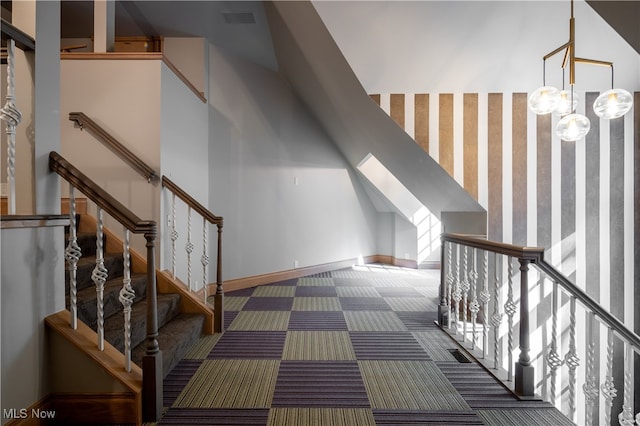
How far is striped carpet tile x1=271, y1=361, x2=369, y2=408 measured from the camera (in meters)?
2.06

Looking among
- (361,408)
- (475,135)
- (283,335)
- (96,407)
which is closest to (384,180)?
(475,135)

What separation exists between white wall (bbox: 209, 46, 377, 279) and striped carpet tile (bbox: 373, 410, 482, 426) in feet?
11.0

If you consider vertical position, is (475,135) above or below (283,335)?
above

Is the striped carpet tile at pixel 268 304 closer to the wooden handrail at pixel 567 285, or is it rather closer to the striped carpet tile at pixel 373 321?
the striped carpet tile at pixel 373 321

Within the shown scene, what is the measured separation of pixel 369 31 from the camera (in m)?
3.46

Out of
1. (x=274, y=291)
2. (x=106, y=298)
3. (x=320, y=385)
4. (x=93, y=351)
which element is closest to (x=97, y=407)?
(x=93, y=351)

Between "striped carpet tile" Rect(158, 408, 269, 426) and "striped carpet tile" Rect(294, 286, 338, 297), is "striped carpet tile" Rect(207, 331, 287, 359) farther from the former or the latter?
"striped carpet tile" Rect(294, 286, 338, 297)

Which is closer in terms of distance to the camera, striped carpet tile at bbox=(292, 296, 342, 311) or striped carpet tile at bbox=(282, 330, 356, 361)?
striped carpet tile at bbox=(282, 330, 356, 361)

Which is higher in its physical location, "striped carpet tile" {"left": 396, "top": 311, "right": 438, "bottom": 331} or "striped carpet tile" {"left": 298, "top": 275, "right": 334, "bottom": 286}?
"striped carpet tile" {"left": 298, "top": 275, "right": 334, "bottom": 286}

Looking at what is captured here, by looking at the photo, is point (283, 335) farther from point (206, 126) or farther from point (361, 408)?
point (206, 126)

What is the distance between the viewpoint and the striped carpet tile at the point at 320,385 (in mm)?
2062

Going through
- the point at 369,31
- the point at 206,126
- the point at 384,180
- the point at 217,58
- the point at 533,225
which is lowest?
the point at 533,225

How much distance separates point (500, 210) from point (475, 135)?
2.98 feet

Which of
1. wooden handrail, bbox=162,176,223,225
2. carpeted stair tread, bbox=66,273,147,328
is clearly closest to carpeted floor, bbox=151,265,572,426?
carpeted stair tread, bbox=66,273,147,328
